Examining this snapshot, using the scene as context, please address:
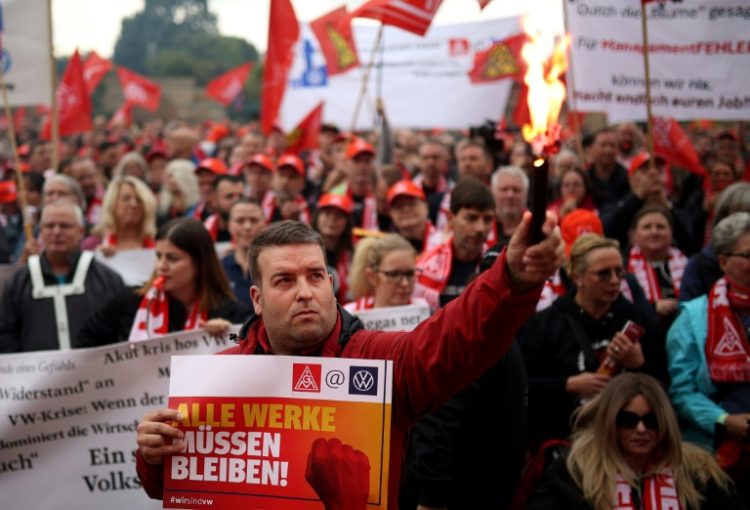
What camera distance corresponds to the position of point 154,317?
5.02m

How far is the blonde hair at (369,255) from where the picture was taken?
5.13m

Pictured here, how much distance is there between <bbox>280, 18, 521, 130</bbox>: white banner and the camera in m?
11.0

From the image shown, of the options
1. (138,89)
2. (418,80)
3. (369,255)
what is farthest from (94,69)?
(369,255)

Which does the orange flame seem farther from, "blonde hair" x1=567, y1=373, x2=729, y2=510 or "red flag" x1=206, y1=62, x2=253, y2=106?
"red flag" x1=206, y1=62, x2=253, y2=106

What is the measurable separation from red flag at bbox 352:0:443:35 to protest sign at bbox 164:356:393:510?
195 inches

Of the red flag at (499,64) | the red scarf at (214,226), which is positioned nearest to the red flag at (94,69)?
the red flag at (499,64)

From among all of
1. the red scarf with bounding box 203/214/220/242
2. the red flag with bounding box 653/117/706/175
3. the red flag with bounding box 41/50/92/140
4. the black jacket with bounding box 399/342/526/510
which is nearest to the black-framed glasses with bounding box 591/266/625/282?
the black jacket with bounding box 399/342/526/510

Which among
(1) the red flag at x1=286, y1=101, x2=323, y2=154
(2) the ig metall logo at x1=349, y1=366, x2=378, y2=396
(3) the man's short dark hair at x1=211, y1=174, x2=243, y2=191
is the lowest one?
(2) the ig metall logo at x1=349, y1=366, x2=378, y2=396

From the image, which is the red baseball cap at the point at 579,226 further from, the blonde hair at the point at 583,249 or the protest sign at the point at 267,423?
the protest sign at the point at 267,423

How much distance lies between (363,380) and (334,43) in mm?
8597

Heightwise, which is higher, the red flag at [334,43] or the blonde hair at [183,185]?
the red flag at [334,43]

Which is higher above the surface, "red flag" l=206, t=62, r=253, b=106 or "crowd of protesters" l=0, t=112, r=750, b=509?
"red flag" l=206, t=62, r=253, b=106

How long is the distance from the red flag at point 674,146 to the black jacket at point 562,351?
3475mm

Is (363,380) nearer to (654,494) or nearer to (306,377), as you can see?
(306,377)
